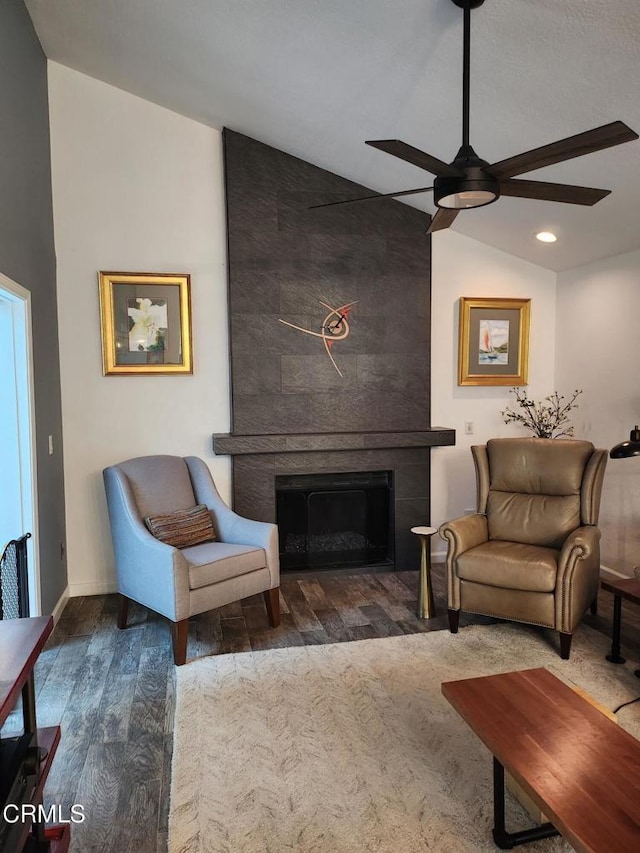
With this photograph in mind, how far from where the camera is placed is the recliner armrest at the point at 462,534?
3.38 meters

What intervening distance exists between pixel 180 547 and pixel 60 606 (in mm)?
981

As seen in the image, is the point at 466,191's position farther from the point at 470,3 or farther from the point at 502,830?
the point at 502,830

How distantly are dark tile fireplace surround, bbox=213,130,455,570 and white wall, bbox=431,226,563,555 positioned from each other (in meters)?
0.16

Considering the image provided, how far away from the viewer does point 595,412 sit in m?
4.34

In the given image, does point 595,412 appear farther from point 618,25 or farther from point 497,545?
point 618,25

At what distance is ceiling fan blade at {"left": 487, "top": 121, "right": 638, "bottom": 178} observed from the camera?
174cm

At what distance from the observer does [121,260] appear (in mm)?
4066

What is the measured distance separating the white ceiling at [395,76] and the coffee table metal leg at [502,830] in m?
2.64

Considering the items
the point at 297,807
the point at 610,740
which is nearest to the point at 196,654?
the point at 297,807

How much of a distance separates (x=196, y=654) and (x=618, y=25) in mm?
3358

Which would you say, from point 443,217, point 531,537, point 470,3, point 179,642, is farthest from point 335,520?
point 470,3

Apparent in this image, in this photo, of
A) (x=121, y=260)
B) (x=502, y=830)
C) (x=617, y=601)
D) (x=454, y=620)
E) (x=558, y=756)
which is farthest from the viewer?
(x=121, y=260)

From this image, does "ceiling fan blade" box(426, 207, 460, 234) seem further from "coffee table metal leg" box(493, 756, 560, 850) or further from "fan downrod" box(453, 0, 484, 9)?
"coffee table metal leg" box(493, 756, 560, 850)

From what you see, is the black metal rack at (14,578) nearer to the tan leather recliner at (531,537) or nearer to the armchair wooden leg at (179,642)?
the armchair wooden leg at (179,642)
